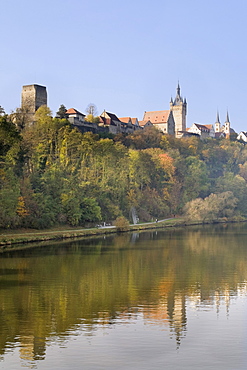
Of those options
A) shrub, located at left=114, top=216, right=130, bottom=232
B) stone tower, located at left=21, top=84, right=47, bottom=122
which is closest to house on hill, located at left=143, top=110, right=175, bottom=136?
stone tower, located at left=21, top=84, right=47, bottom=122

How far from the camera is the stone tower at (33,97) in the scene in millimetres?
97312

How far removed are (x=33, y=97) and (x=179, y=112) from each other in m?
90.1

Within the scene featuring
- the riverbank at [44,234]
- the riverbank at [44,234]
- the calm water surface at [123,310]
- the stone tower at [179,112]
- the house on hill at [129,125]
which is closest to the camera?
the calm water surface at [123,310]

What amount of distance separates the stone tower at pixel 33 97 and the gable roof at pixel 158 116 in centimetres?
6237

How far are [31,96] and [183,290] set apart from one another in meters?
78.4

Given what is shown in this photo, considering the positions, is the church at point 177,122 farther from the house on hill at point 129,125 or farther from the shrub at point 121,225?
the shrub at point 121,225

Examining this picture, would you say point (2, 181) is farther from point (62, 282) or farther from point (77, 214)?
point (62, 282)

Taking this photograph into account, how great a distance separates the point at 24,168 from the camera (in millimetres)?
63500

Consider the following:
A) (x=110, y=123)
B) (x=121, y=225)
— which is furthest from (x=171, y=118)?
(x=121, y=225)

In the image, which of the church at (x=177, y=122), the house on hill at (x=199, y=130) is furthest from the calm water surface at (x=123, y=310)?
the house on hill at (x=199, y=130)

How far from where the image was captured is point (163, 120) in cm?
15688

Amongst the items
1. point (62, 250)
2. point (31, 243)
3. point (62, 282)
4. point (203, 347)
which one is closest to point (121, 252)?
point (62, 250)

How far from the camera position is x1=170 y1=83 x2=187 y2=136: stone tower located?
179688 mm

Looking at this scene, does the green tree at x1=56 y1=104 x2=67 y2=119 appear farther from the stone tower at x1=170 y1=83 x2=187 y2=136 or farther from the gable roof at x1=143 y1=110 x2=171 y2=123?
the stone tower at x1=170 y1=83 x2=187 y2=136
